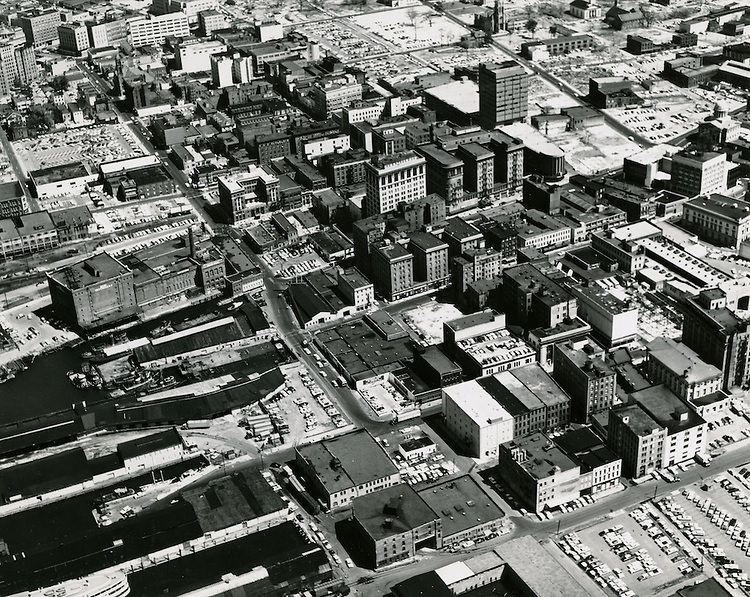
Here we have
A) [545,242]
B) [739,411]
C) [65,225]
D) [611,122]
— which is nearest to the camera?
[739,411]

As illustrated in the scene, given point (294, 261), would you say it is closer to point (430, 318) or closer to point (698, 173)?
point (430, 318)

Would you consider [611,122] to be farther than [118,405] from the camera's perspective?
Yes

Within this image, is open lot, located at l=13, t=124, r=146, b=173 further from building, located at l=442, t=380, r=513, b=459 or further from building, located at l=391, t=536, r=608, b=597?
building, located at l=391, t=536, r=608, b=597

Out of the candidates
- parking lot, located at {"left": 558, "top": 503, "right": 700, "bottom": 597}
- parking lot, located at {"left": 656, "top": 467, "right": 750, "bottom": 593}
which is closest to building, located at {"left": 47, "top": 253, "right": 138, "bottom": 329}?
parking lot, located at {"left": 558, "top": 503, "right": 700, "bottom": 597}

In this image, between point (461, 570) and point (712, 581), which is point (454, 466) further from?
point (712, 581)

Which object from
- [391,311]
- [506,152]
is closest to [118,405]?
Result: [391,311]

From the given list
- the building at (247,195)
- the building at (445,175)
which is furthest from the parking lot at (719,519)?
the building at (247,195)

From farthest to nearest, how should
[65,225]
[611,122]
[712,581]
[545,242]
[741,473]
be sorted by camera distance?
[611,122] < [65,225] < [545,242] < [741,473] < [712,581]
